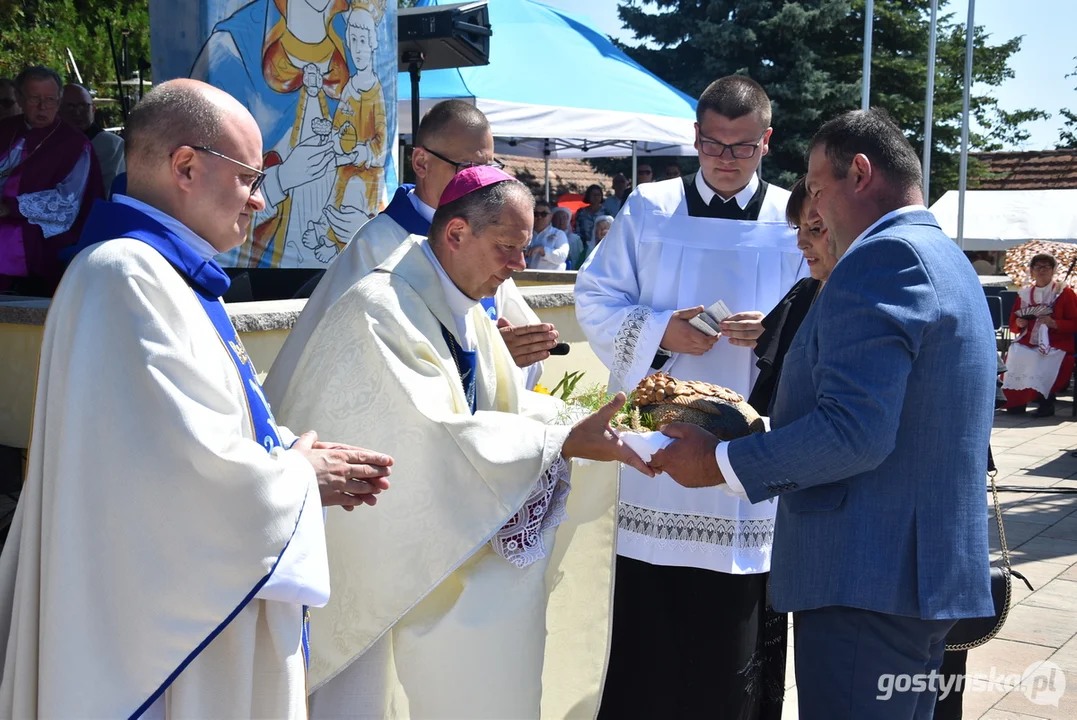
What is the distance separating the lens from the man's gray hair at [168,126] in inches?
89.8

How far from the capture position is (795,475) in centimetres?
266

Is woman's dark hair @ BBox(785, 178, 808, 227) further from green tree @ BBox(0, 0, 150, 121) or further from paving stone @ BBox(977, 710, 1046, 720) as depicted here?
green tree @ BBox(0, 0, 150, 121)

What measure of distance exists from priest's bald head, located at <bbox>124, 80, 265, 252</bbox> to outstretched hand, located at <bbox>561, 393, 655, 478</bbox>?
44.9 inches

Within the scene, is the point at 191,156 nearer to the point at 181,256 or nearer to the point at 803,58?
the point at 181,256

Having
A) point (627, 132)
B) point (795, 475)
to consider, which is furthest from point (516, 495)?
point (627, 132)

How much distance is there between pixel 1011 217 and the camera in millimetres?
24031

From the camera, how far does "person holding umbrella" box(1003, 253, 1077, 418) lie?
13.6 meters

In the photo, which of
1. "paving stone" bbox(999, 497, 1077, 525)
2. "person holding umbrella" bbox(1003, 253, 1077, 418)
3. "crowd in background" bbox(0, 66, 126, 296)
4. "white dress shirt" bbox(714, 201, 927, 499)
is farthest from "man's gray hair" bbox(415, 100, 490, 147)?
"person holding umbrella" bbox(1003, 253, 1077, 418)

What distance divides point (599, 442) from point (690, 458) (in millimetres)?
257

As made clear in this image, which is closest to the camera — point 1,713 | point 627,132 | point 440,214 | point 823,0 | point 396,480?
point 1,713

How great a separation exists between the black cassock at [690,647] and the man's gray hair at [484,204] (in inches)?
46.2

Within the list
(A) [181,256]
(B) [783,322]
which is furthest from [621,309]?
(A) [181,256]

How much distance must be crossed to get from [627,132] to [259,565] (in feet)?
33.4

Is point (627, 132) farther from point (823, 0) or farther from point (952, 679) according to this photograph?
point (823, 0)
